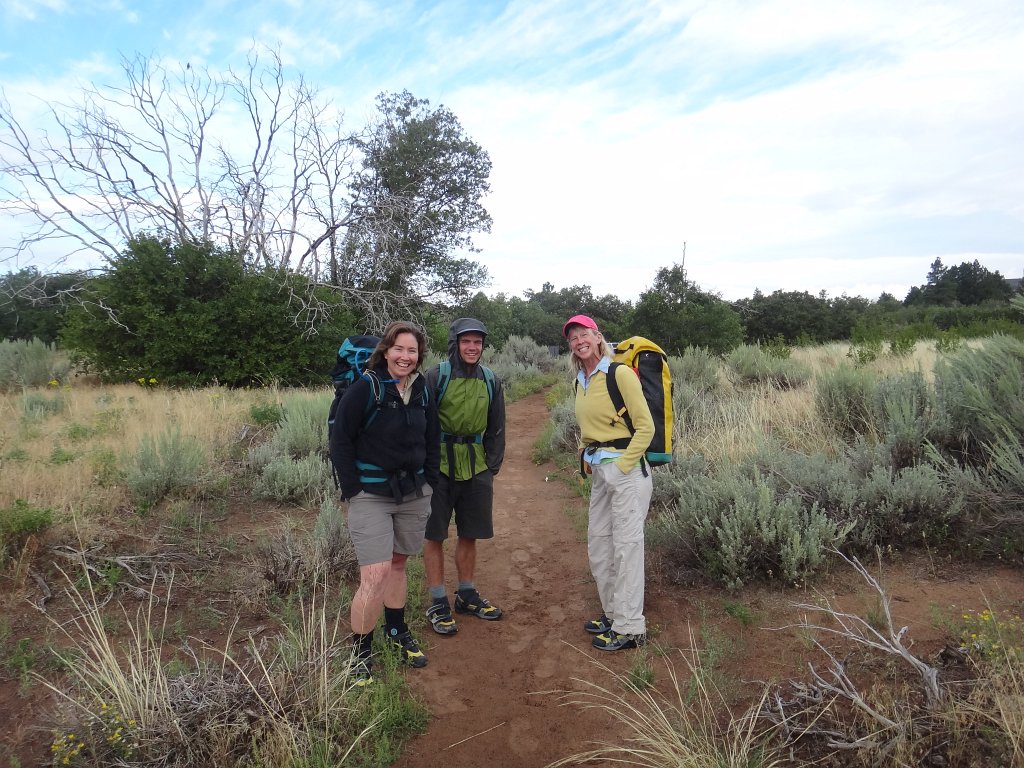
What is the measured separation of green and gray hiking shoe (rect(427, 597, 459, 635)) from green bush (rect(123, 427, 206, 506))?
3.06m

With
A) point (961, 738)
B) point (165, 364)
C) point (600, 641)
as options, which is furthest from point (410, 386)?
point (165, 364)

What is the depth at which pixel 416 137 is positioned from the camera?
22344 millimetres

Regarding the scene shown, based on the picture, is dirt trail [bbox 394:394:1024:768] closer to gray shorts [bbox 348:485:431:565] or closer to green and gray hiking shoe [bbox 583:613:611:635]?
green and gray hiking shoe [bbox 583:613:611:635]

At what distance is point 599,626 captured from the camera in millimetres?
3865

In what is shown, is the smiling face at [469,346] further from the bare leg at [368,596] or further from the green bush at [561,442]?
the green bush at [561,442]

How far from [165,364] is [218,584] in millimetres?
11329

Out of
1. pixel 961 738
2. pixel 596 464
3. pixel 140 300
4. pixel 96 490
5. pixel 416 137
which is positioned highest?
pixel 416 137

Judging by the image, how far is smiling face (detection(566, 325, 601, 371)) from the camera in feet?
12.3

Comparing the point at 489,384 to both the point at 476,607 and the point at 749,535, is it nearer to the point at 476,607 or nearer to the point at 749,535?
the point at 476,607

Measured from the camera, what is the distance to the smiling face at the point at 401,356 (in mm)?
3348

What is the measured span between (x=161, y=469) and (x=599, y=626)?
429cm

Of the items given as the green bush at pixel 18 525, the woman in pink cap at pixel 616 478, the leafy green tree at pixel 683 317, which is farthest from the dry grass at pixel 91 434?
the leafy green tree at pixel 683 317

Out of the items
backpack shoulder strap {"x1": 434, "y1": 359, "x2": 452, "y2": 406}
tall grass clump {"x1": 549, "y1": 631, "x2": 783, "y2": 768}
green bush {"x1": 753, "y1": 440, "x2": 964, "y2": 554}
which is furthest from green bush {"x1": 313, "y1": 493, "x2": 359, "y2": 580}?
green bush {"x1": 753, "y1": 440, "x2": 964, "y2": 554}

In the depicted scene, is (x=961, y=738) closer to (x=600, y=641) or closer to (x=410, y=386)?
(x=600, y=641)
